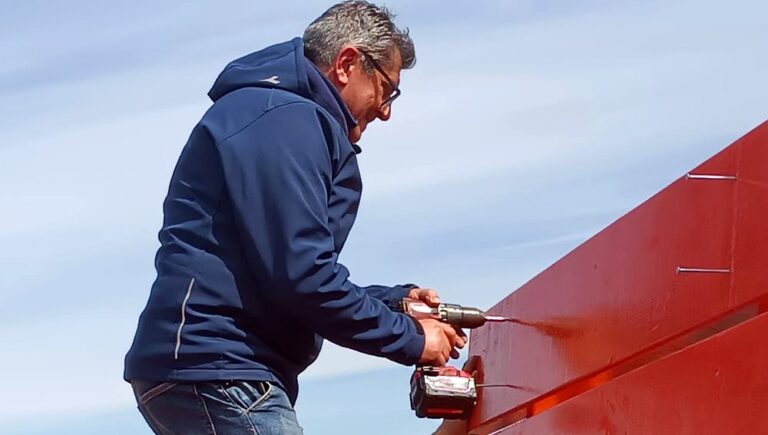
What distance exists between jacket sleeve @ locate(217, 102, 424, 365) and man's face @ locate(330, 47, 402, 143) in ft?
1.27

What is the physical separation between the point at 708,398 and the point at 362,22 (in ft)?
4.92

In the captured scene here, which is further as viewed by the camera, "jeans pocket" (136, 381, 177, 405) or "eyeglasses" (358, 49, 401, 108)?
"eyeglasses" (358, 49, 401, 108)

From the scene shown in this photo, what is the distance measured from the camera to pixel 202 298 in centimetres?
286

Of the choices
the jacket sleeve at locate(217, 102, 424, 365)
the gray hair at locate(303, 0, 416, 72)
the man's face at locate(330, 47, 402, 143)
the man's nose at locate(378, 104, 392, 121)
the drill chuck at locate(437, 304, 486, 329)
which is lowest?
the drill chuck at locate(437, 304, 486, 329)

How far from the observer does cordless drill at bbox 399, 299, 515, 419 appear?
3.48 meters

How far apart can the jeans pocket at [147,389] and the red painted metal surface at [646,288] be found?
1.02 meters

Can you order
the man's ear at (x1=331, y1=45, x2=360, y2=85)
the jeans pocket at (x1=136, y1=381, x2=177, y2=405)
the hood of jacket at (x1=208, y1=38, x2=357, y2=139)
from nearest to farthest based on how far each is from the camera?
the jeans pocket at (x1=136, y1=381, x2=177, y2=405), the hood of jacket at (x1=208, y1=38, x2=357, y2=139), the man's ear at (x1=331, y1=45, x2=360, y2=85)

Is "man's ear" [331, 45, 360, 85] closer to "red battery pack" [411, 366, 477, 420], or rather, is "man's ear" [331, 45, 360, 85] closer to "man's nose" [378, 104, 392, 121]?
"man's nose" [378, 104, 392, 121]

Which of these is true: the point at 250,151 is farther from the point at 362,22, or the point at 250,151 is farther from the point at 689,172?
the point at 689,172

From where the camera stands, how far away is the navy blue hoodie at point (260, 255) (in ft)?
9.20

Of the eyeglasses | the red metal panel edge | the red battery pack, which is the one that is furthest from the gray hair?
the red metal panel edge

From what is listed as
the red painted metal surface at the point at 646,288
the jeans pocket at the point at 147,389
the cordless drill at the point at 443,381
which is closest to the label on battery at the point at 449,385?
the cordless drill at the point at 443,381

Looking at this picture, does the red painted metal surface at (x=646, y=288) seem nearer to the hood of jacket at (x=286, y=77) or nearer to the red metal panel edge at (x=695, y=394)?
the red metal panel edge at (x=695, y=394)

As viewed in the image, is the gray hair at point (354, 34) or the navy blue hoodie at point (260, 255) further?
the gray hair at point (354, 34)
